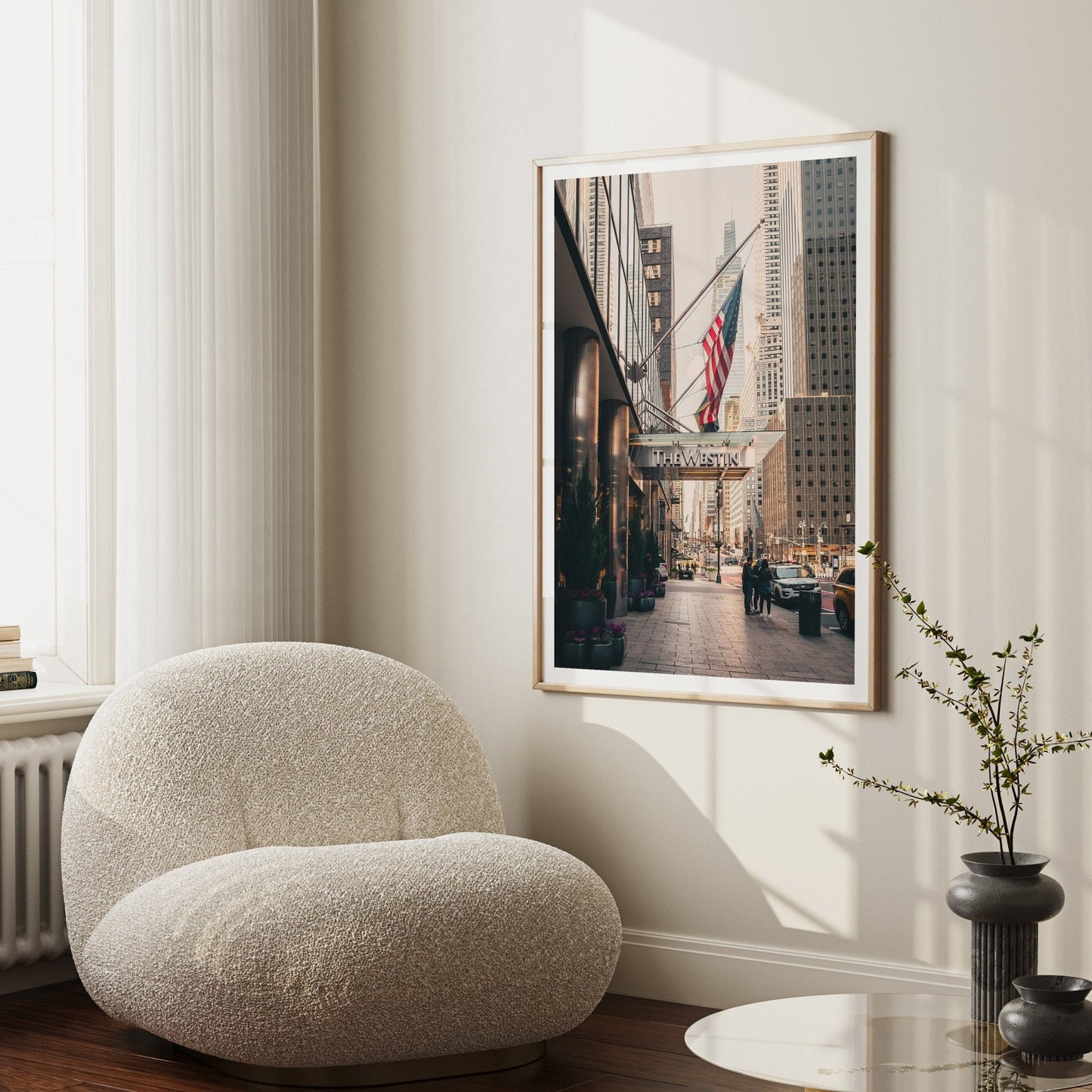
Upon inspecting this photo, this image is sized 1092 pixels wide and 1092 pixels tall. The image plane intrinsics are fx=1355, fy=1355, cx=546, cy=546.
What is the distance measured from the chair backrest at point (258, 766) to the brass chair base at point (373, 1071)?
1.47ft

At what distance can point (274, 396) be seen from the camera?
3.69 metres

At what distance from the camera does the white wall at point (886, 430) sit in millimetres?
3031

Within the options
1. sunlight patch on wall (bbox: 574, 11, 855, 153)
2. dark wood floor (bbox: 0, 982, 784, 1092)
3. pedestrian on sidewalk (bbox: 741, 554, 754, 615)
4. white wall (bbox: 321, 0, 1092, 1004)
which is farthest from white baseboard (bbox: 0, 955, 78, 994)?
sunlight patch on wall (bbox: 574, 11, 855, 153)

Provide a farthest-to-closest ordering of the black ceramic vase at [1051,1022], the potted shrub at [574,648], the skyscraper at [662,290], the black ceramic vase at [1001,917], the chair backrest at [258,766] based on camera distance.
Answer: the potted shrub at [574,648], the skyscraper at [662,290], the chair backrest at [258,766], the black ceramic vase at [1001,917], the black ceramic vase at [1051,1022]

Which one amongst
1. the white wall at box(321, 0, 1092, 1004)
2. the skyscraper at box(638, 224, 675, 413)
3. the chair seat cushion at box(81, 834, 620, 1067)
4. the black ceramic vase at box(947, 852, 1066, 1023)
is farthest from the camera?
the skyscraper at box(638, 224, 675, 413)

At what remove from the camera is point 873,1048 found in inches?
80.1

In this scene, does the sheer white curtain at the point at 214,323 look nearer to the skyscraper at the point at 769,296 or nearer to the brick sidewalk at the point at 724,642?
the brick sidewalk at the point at 724,642

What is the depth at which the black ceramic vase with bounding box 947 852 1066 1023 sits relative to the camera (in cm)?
206

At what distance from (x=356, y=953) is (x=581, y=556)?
1308 mm

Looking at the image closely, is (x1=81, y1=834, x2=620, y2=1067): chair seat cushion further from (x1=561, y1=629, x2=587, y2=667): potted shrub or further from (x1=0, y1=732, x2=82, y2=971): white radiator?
(x1=561, y1=629, x2=587, y2=667): potted shrub

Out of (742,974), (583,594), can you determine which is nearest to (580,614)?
(583,594)

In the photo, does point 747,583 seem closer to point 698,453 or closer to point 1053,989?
point 698,453

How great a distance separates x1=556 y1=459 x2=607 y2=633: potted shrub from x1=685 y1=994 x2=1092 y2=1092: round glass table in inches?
55.4

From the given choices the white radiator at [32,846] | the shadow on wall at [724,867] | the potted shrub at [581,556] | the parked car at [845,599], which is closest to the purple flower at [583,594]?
the potted shrub at [581,556]
